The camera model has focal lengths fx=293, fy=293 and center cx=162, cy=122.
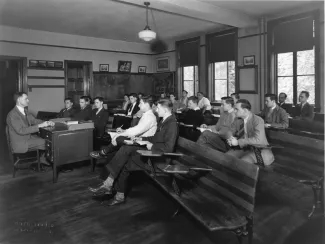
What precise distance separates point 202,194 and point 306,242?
3.22 ft

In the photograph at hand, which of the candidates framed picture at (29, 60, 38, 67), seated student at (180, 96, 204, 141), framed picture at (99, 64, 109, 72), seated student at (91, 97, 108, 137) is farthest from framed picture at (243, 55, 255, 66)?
framed picture at (29, 60, 38, 67)

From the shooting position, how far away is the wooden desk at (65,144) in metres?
4.35

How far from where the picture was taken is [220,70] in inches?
372

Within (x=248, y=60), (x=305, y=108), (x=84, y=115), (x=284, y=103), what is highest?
(x=248, y=60)

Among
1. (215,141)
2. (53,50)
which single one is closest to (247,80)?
(215,141)

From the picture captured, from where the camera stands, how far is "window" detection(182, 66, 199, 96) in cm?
1032

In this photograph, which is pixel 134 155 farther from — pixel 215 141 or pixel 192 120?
pixel 192 120

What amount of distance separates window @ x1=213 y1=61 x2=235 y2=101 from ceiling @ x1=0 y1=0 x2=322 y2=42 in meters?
1.17

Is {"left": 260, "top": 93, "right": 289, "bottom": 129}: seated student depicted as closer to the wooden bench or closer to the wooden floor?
the wooden floor

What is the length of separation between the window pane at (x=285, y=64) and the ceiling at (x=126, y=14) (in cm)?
114

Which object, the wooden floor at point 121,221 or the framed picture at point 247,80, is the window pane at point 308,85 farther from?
the wooden floor at point 121,221

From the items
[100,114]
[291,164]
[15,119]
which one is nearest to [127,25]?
[100,114]

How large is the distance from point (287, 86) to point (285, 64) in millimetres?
572

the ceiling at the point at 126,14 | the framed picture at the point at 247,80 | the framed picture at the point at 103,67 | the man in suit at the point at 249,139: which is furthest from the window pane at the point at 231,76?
the man in suit at the point at 249,139
